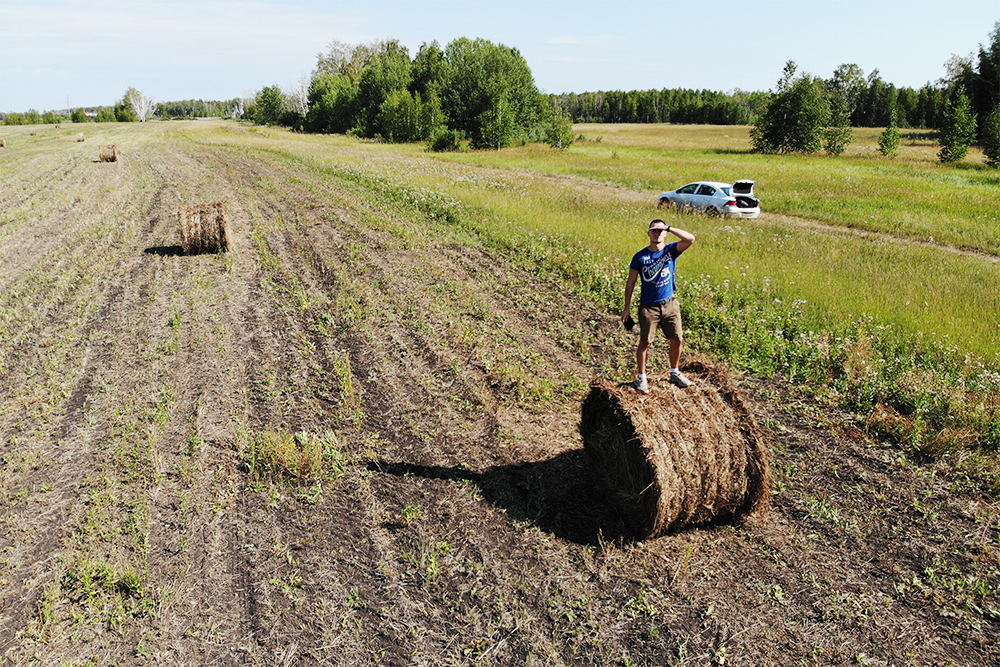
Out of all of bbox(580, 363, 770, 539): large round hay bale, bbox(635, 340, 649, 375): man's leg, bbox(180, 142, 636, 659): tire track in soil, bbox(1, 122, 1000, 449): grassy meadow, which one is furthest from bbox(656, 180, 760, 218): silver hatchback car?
bbox(580, 363, 770, 539): large round hay bale

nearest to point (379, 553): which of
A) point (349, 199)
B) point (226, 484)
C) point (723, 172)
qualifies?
point (226, 484)

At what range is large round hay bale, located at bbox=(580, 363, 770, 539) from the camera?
17.0 feet

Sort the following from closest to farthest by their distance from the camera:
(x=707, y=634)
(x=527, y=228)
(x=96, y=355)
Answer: (x=707, y=634) → (x=96, y=355) → (x=527, y=228)

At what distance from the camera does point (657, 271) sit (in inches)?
247

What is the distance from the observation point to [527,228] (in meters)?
17.2

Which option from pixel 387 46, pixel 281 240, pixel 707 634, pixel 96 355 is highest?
pixel 387 46

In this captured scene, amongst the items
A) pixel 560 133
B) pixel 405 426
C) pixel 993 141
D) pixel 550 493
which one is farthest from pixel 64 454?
pixel 560 133

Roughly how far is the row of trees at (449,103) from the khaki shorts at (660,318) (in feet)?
161

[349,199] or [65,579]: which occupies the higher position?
[349,199]

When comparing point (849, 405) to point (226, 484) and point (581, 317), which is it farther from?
point (226, 484)

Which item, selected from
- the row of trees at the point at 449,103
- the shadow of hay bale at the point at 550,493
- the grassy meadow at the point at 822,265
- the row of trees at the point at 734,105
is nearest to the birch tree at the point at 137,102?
the row of trees at the point at 449,103

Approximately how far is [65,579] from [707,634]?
5.25 meters

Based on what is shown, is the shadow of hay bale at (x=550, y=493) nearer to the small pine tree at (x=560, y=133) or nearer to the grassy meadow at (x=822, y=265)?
the grassy meadow at (x=822, y=265)

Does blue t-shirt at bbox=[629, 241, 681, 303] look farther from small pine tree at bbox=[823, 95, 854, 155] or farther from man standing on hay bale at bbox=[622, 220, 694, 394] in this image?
small pine tree at bbox=[823, 95, 854, 155]
